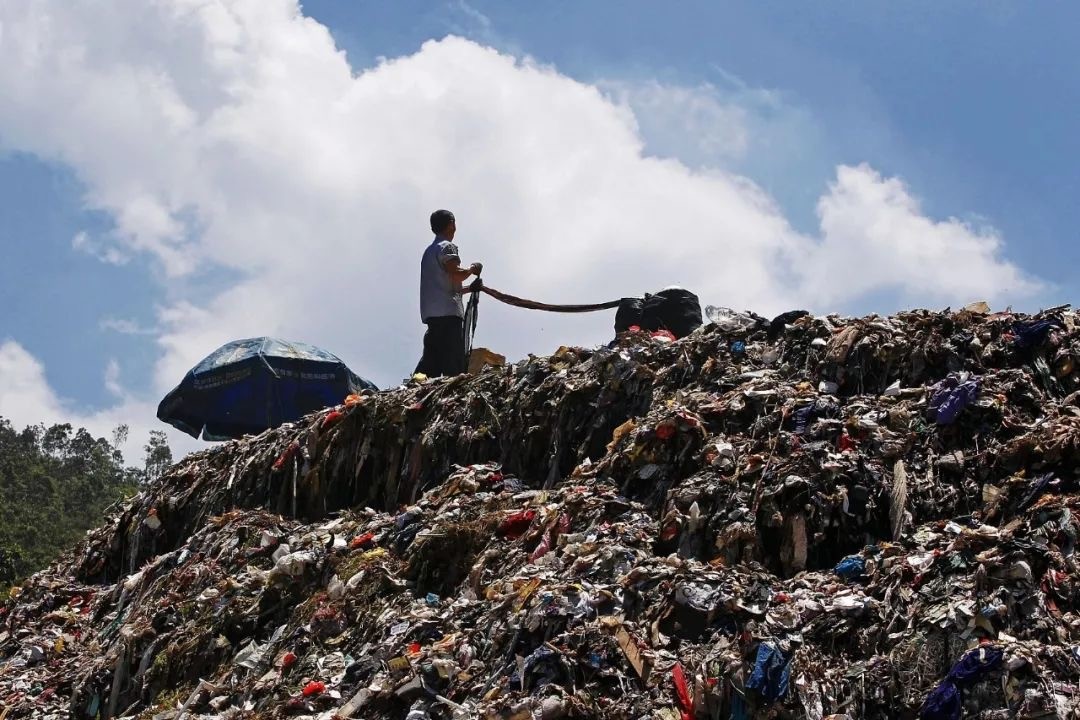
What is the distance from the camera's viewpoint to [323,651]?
244 inches

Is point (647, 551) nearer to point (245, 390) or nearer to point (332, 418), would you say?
point (332, 418)

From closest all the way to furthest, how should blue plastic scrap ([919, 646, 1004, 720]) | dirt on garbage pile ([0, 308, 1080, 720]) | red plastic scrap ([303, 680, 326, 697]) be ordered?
blue plastic scrap ([919, 646, 1004, 720]), dirt on garbage pile ([0, 308, 1080, 720]), red plastic scrap ([303, 680, 326, 697])

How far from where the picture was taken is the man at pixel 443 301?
913cm

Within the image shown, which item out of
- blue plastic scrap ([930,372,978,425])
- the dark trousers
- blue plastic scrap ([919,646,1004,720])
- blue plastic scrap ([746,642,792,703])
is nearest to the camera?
blue plastic scrap ([919,646,1004,720])

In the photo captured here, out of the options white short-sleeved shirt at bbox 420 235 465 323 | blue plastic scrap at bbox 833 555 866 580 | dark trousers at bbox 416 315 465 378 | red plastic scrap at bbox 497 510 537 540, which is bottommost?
blue plastic scrap at bbox 833 555 866 580

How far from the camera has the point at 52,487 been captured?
31.5 metres

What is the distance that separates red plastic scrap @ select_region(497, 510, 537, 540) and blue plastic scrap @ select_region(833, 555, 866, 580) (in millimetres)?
1790

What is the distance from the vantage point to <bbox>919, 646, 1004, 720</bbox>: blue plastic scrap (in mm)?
4375

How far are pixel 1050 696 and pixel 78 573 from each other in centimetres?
795

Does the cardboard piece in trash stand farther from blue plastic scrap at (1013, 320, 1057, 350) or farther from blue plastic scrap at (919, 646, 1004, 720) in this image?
blue plastic scrap at (919, 646, 1004, 720)

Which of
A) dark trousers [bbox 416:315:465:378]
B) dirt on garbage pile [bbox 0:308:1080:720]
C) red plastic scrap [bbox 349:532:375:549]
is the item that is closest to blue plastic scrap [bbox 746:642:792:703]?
dirt on garbage pile [bbox 0:308:1080:720]

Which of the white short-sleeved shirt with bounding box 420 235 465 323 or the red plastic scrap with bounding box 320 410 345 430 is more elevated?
the white short-sleeved shirt with bounding box 420 235 465 323

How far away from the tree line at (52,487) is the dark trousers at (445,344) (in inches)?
436

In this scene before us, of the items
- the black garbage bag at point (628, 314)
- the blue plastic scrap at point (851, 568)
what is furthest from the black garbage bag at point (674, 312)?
the blue plastic scrap at point (851, 568)
